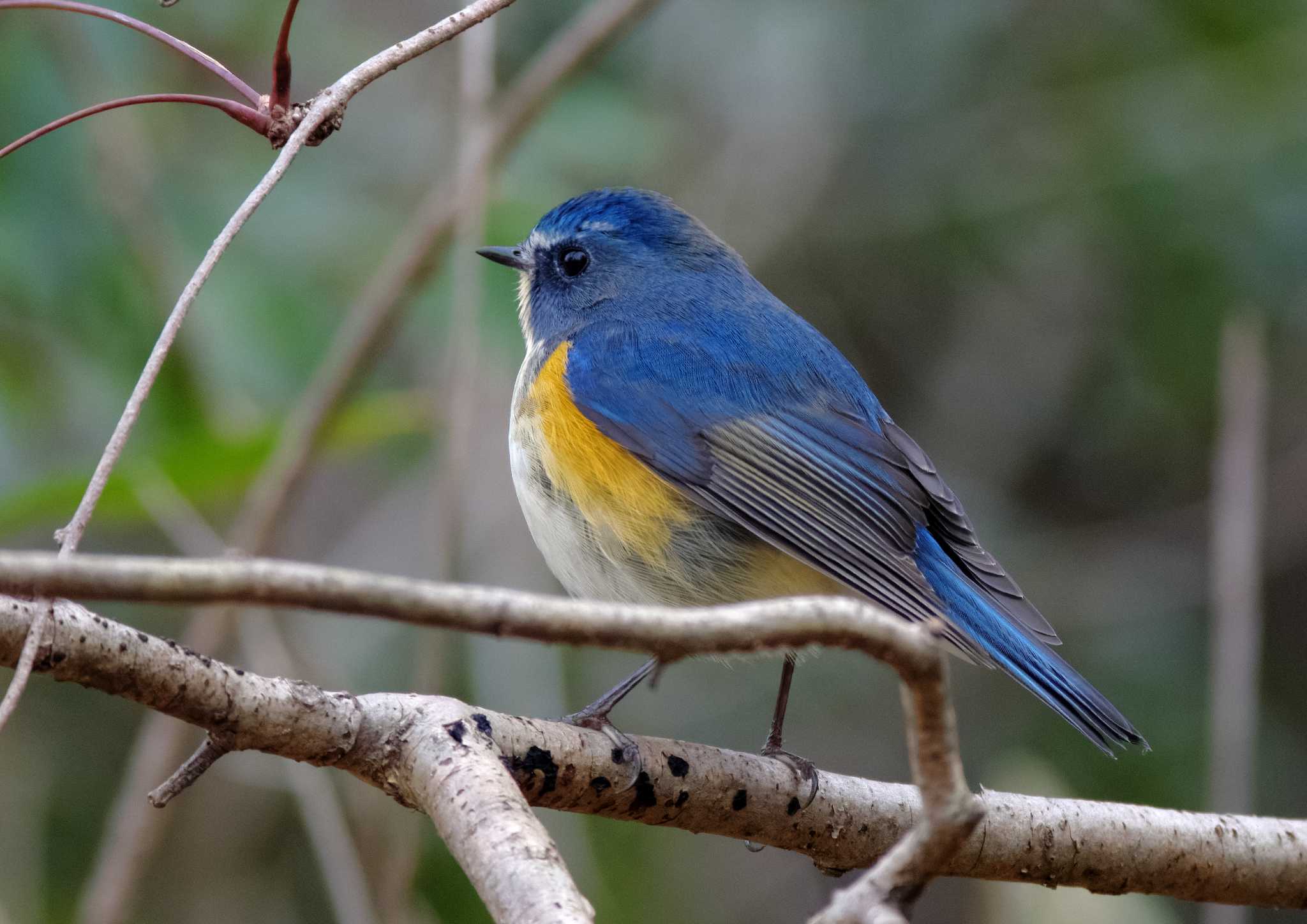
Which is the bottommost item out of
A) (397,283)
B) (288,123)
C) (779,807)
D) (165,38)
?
(779,807)

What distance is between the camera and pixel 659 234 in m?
3.61

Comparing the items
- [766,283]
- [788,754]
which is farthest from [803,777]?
[766,283]

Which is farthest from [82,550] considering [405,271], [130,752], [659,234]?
[659,234]

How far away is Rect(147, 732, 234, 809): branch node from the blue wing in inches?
51.0

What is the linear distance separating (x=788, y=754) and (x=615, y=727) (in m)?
0.31

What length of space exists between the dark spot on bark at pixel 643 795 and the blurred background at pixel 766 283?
1252 mm

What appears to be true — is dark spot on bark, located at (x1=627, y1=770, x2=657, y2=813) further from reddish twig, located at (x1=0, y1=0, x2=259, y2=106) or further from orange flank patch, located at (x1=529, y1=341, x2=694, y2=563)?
reddish twig, located at (x1=0, y1=0, x2=259, y2=106)

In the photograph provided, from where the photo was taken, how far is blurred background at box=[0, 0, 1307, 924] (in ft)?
11.8

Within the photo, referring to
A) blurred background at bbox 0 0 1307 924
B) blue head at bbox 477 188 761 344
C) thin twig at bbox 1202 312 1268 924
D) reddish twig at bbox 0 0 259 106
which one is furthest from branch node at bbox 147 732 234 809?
thin twig at bbox 1202 312 1268 924

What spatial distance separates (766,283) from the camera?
5160 mm

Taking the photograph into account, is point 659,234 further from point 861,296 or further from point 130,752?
point 130,752

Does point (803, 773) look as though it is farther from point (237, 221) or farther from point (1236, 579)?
point (1236, 579)

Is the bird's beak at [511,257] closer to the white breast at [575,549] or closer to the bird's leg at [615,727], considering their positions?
the white breast at [575,549]

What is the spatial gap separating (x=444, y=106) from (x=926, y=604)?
131 inches
